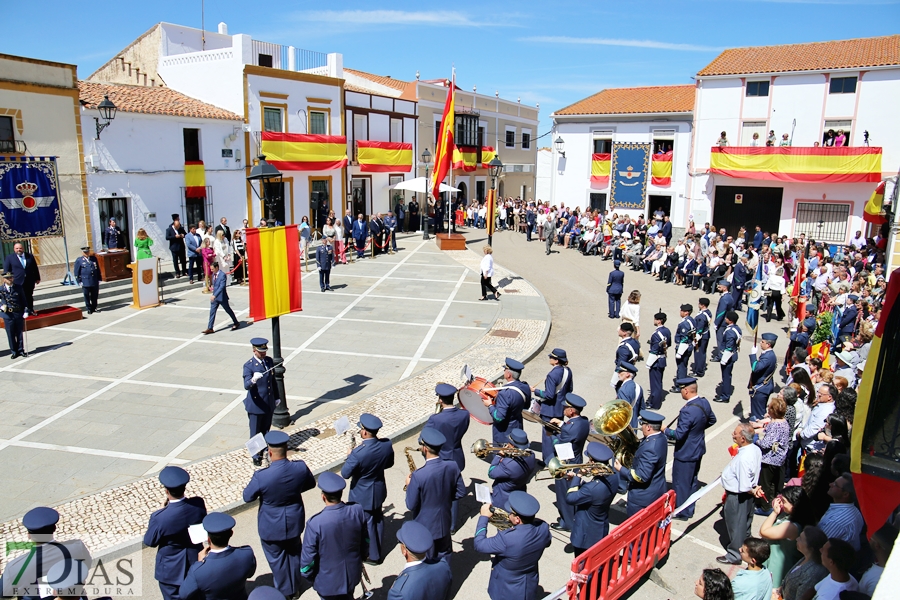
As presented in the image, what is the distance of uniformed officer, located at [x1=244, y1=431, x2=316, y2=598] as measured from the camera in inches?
224

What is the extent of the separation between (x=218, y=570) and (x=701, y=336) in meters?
9.68

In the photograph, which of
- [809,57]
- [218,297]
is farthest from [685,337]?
[809,57]

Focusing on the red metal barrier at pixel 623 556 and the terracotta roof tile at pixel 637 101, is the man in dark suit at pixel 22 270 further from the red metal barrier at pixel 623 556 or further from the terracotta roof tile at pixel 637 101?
the terracotta roof tile at pixel 637 101

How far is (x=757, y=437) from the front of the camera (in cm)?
744

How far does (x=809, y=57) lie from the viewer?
A: 27688 mm

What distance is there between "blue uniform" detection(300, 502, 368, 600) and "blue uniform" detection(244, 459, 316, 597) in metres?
0.49

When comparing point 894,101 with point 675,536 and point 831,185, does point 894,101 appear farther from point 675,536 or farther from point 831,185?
point 675,536

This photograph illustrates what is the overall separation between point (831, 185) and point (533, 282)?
1463 centimetres

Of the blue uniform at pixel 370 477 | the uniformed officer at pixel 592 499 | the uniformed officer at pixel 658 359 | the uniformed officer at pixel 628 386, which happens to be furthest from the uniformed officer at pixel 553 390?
the blue uniform at pixel 370 477

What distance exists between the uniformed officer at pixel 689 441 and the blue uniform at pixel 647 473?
636 millimetres

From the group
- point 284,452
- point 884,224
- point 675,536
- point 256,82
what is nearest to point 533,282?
point 884,224

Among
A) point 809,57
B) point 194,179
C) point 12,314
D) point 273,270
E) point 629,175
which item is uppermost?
point 809,57

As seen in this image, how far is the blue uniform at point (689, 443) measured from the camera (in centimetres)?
702

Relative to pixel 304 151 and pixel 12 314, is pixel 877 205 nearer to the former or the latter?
pixel 304 151
